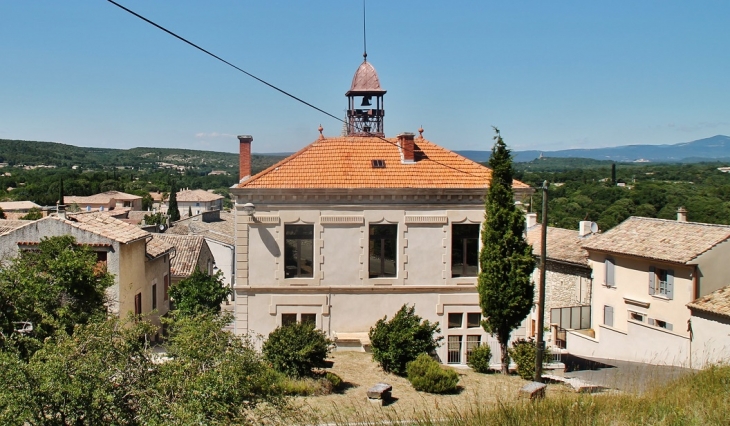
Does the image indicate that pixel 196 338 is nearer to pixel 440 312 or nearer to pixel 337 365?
pixel 337 365

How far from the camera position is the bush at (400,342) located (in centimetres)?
1648

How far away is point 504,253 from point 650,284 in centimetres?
1381

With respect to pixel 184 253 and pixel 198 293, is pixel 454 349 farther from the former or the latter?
pixel 184 253

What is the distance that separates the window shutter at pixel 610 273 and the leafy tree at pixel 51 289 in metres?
22.3

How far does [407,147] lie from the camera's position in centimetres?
2138

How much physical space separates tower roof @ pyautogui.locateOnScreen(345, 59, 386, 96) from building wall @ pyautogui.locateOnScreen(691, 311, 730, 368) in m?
15.2

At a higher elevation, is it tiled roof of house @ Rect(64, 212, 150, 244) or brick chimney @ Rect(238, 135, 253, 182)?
brick chimney @ Rect(238, 135, 253, 182)

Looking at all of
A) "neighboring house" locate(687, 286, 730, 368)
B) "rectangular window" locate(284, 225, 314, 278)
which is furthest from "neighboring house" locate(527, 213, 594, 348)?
"rectangular window" locate(284, 225, 314, 278)

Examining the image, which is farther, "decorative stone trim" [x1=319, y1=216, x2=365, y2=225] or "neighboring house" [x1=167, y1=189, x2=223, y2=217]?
"neighboring house" [x1=167, y1=189, x2=223, y2=217]

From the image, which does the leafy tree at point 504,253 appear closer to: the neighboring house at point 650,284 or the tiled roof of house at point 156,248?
the neighboring house at point 650,284

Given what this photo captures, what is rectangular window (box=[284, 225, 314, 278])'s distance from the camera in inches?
800

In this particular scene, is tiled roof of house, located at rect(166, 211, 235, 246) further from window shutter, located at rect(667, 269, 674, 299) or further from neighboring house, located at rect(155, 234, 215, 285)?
window shutter, located at rect(667, 269, 674, 299)

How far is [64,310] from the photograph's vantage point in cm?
1521

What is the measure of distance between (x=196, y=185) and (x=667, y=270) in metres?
162
